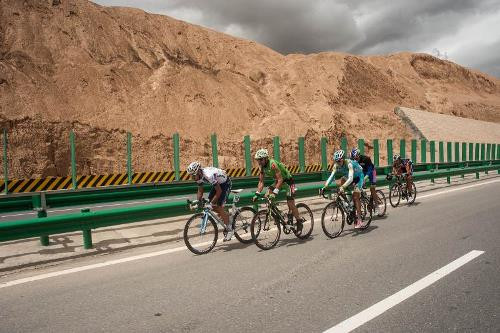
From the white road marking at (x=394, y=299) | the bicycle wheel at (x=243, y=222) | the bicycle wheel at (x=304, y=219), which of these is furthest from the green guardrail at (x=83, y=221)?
the white road marking at (x=394, y=299)

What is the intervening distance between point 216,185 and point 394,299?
351 centimetres

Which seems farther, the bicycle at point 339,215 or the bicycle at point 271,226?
the bicycle at point 339,215

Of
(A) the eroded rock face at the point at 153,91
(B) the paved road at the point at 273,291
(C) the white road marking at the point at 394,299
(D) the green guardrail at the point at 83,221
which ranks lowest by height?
(C) the white road marking at the point at 394,299

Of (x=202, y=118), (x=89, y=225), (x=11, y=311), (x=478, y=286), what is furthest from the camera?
(x=202, y=118)

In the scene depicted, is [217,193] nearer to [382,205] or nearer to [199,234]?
[199,234]

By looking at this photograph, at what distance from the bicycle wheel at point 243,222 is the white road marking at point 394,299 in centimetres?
306

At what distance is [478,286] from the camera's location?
438 cm

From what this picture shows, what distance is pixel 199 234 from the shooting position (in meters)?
6.42

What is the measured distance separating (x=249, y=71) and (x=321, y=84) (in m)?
8.97

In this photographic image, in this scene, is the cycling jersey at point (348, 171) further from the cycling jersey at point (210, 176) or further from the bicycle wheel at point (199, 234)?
the bicycle wheel at point (199, 234)

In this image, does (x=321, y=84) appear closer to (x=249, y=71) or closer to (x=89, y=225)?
(x=249, y=71)

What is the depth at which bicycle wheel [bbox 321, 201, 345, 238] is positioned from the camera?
23.6 ft

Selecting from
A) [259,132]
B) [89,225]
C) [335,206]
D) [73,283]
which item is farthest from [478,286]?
[259,132]

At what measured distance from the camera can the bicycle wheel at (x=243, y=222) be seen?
6.83m
